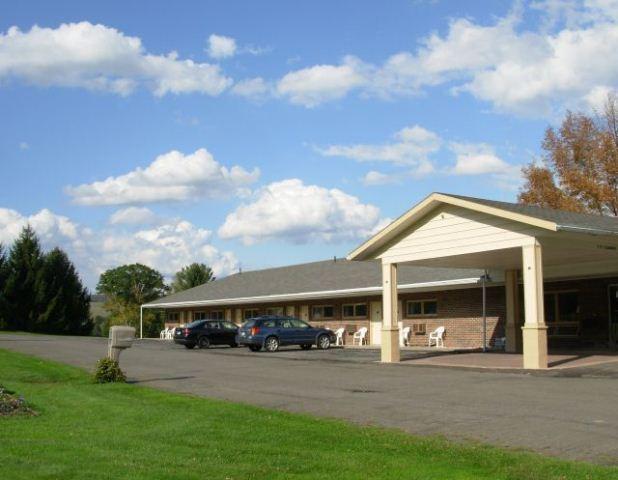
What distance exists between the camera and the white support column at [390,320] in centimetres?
2356

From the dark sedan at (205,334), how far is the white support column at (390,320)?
1435 centimetres

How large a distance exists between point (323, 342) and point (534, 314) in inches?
605

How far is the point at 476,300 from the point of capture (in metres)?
30.5

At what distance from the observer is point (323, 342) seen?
111 feet

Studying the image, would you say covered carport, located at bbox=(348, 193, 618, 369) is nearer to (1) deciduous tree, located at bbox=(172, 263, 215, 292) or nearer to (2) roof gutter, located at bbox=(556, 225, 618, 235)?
(2) roof gutter, located at bbox=(556, 225, 618, 235)

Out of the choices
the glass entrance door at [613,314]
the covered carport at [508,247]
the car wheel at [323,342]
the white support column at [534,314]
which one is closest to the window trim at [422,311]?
the car wheel at [323,342]

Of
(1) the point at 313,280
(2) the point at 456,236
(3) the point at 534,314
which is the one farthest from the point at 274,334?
(3) the point at 534,314

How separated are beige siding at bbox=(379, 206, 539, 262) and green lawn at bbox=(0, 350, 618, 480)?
10.5 meters

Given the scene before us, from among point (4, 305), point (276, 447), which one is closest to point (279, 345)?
point (276, 447)

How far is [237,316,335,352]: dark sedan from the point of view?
106 ft

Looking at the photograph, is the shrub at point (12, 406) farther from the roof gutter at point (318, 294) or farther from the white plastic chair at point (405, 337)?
the white plastic chair at point (405, 337)

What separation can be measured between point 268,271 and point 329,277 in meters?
11.9

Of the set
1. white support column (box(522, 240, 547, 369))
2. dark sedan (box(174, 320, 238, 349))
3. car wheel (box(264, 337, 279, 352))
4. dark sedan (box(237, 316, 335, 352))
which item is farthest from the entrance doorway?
white support column (box(522, 240, 547, 369))

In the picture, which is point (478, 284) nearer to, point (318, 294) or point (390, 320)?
point (390, 320)
